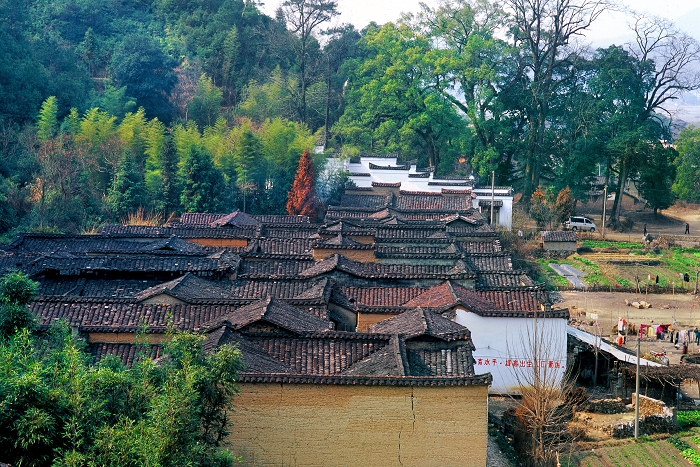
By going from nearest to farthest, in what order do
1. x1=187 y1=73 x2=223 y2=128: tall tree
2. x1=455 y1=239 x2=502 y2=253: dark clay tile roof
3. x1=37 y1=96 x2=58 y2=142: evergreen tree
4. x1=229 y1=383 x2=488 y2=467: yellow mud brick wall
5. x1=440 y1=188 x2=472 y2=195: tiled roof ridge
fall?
x1=229 y1=383 x2=488 y2=467: yellow mud brick wall, x1=455 y1=239 x2=502 y2=253: dark clay tile roof, x1=37 y1=96 x2=58 y2=142: evergreen tree, x1=440 y1=188 x2=472 y2=195: tiled roof ridge, x1=187 y1=73 x2=223 y2=128: tall tree

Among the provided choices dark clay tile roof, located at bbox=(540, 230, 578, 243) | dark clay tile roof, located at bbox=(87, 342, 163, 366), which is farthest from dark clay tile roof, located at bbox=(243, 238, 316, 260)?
dark clay tile roof, located at bbox=(540, 230, 578, 243)

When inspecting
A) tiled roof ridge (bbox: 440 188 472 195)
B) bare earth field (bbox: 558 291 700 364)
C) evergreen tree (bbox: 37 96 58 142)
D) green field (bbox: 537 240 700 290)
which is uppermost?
evergreen tree (bbox: 37 96 58 142)

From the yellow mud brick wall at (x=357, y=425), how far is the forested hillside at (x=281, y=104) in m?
21.9

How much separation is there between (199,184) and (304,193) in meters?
4.28

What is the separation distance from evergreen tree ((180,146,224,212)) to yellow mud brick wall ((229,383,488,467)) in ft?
75.1

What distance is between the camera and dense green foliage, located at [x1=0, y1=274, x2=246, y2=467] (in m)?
10.0

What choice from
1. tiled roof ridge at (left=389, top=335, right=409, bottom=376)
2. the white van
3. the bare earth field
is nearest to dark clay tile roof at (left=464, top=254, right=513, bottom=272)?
the bare earth field

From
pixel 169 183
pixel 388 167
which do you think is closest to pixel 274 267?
pixel 169 183

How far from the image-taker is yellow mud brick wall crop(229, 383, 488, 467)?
1384 cm

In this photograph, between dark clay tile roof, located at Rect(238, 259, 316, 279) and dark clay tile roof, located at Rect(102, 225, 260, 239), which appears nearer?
dark clay tile roof, located at Rect(238, 259, 316, 279)

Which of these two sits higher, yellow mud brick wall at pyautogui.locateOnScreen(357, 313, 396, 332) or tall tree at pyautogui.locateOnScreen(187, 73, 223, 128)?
tall tree at pyautogui.locateOnScreen(187, 73, 223, 128)

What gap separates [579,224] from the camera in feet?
136

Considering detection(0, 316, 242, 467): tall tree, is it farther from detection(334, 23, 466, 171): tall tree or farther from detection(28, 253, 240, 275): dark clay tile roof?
detection(334, 23, 466, 171): tall tree

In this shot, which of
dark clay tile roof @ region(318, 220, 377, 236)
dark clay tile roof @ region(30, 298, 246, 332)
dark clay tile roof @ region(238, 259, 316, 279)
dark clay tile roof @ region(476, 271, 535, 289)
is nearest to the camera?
dark clay tile roof @ region(30, 298, 246, 332)
